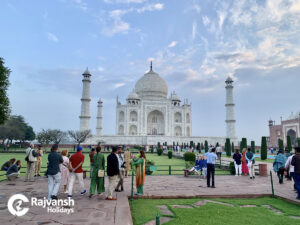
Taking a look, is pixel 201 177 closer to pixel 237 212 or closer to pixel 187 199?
pixel 187 199

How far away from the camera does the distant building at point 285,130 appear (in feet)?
133

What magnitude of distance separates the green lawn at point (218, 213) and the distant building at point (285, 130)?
142 ft

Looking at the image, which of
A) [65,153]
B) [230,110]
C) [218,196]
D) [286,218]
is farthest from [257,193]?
[230,110]

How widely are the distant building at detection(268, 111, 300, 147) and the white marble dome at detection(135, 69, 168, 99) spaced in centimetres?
2526

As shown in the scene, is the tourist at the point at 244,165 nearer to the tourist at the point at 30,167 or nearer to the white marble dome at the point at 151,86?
the tourist at the point at 30,167

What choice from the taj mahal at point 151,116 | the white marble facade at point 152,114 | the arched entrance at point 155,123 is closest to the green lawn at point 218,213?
the taj mahal at point 151,116

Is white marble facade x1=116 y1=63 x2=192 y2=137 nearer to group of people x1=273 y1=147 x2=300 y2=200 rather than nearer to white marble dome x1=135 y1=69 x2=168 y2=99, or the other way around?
white marble dome x1=135 y1=69 x2=168 y2=99

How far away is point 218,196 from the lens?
5703 mm

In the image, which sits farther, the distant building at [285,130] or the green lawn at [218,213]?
the distant building at [285,130]

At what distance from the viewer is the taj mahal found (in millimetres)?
37219

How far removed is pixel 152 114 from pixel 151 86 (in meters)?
6.54

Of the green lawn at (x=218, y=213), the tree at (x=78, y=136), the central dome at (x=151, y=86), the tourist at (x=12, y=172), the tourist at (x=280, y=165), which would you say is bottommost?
the green lawn at (x=218, y=213)

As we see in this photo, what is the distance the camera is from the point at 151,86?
4809 centimetres

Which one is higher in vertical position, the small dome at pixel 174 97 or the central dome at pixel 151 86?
the central dome at pixel 151 86
